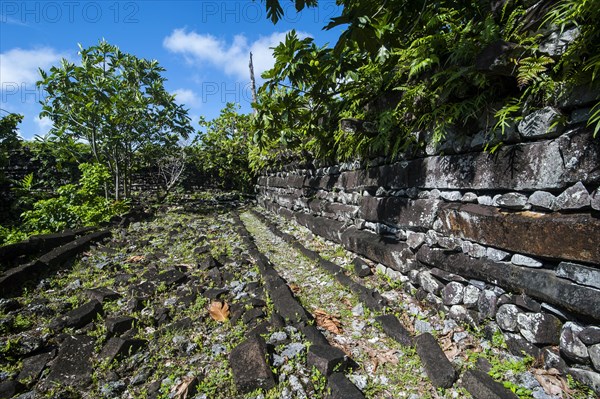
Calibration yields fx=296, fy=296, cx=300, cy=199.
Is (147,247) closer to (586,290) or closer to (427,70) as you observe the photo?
(427,70)

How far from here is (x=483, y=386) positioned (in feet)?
6.22

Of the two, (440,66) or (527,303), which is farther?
(440,66)

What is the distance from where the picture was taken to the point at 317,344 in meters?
2.49

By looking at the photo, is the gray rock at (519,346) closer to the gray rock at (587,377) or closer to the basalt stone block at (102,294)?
the gray rock at (587,377)

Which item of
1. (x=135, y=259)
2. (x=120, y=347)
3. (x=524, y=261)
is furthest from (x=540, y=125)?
(x=135, y=259)

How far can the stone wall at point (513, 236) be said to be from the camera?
177cm

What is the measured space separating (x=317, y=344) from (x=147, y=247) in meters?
4.72

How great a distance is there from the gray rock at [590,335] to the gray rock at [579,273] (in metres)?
0.26

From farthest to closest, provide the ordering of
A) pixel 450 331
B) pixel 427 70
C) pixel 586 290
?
1. pixel 427 70
2. pixel 450 331
3. pixel 586 290

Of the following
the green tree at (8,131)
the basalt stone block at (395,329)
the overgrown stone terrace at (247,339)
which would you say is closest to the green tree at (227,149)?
the green tree at (8,131)

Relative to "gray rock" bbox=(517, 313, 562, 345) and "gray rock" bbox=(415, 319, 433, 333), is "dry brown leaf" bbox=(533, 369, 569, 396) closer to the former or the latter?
"gray rock" bbox=(517, 313, 562, 345)

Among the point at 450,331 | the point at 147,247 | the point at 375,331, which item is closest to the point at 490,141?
the point at 450,331

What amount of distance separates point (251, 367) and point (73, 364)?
1587 millimetres

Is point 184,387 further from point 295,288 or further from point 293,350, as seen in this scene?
point 295,288
